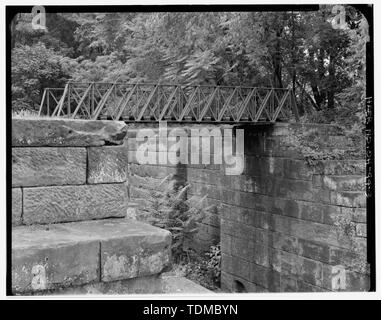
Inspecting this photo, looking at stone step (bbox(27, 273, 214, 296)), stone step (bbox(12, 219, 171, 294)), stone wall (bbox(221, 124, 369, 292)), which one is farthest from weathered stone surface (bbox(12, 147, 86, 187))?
stone wall (bbox(221, 124, 369, 292))

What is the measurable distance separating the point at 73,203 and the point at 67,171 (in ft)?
0.77

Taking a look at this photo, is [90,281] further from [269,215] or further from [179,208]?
[179,208]

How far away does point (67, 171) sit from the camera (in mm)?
3781

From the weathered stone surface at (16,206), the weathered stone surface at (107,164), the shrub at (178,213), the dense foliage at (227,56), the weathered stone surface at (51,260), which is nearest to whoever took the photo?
the weathered stone surface at (51,260)

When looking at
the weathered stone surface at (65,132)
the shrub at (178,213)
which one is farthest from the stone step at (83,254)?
the shrub at (178,213)

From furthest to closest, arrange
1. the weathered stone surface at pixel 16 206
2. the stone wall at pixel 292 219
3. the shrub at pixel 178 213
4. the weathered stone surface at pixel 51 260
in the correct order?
the shrub at pixel 178 213 < the stone wall at pixel 292 219 < the weathered stone surface at pixel 16 206 < the weathered stone surface at pixel 51 260

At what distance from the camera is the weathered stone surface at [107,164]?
3928 mm

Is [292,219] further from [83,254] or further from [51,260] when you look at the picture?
[51,260]

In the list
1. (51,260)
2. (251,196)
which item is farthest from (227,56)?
(51,260)

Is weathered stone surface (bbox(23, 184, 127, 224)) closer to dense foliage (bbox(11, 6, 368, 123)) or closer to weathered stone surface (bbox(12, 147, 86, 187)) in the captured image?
weathered stone surface (bbox(12, 147, 86, 187))

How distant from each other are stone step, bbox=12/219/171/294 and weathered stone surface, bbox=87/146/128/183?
1.20 ft

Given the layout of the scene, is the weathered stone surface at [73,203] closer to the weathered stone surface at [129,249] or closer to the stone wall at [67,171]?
the stone wall at [67,171]

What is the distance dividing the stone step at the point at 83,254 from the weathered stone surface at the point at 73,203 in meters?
0.08

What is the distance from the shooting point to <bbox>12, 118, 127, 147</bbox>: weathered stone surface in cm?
364
